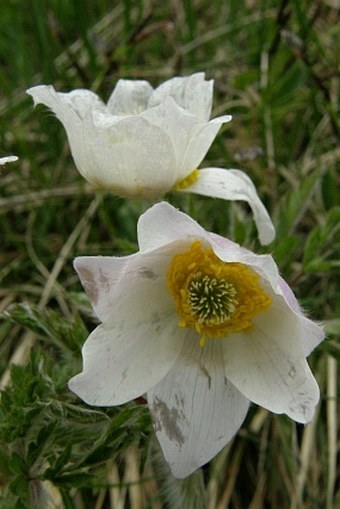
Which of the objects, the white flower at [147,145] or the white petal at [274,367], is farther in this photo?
the white flower at [147,145]

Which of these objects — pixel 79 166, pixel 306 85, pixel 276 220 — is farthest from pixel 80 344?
pixel 306 85

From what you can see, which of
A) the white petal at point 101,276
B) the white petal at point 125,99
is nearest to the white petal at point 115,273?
the white petal at point 101,276

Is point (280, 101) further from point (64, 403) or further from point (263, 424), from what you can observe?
point (64, 403)

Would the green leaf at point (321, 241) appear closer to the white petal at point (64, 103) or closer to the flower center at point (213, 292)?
the flower center at point (213, 292)

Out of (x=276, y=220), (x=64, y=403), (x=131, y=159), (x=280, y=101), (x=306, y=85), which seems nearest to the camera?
(x=64, y=403)

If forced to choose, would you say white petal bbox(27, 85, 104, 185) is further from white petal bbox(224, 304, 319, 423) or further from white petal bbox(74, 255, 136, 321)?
white petal bbox(224, 304, 319, 423)

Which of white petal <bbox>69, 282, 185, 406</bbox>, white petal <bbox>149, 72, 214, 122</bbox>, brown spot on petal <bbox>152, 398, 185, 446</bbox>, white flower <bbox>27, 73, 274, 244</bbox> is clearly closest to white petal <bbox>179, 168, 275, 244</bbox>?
white flower <bbox>27, 73, 274, 244</bbox>

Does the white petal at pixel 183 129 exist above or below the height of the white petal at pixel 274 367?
above
